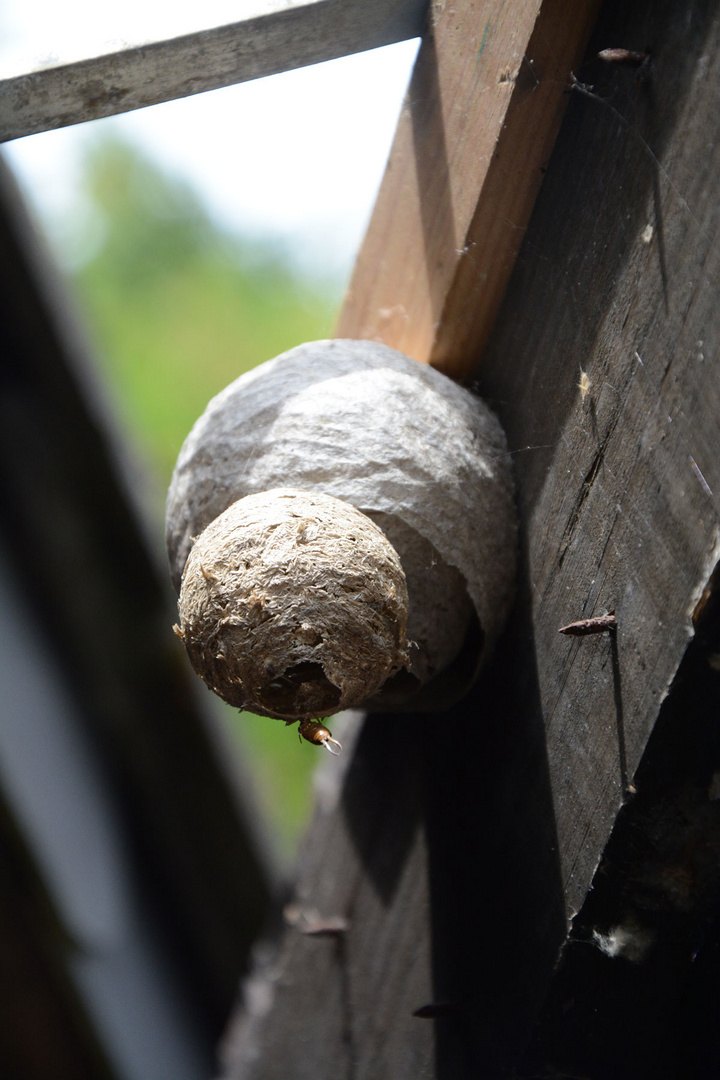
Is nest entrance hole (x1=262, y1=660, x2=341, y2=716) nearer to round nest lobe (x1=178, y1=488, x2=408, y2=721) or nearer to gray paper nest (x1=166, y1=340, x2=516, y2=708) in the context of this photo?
round nest lobe (x1=178, y1=488, x2=408, y2=721)

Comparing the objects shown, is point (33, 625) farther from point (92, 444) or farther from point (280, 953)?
point (280, 953)

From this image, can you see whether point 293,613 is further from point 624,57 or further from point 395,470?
point 624,57

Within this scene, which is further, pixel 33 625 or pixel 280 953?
pixel 33 625

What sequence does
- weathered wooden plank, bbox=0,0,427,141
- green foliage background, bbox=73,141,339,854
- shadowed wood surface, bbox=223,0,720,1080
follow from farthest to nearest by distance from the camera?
green foliage background, bbox=73,141,339,854 → weathered wooden plank, bbox=0,0,427,141 → shadowed wood surface, bbox=223,0,720,1080

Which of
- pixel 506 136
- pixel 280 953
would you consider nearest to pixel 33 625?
pixel 280 953

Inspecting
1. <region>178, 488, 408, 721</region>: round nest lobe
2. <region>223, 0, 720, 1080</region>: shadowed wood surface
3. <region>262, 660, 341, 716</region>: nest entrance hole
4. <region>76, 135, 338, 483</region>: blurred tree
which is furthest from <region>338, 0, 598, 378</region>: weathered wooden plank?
<region>76, 135, 338, 483</region>: blurred tree

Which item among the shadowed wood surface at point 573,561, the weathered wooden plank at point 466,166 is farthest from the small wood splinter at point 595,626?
the weathered wooden plank at point 466,166
